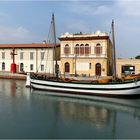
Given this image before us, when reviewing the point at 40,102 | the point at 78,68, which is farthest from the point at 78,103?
the point at 78,68

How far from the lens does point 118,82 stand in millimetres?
39562

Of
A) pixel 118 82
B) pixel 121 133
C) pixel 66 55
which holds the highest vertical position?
pixel 66 55

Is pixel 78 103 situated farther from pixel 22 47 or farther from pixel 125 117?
pixel 22 47

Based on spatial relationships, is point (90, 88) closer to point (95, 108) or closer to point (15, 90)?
point (95, 108)

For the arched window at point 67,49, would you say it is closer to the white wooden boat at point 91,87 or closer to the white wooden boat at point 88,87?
the white wooden boat at point 88,87

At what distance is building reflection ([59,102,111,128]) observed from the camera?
25.9 metres

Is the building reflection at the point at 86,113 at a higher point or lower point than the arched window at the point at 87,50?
lower

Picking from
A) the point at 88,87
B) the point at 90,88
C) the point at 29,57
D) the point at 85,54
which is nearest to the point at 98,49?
the point at 85,54

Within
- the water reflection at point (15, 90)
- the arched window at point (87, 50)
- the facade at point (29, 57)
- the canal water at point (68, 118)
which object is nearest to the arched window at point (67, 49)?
the facade at point (29, 57)

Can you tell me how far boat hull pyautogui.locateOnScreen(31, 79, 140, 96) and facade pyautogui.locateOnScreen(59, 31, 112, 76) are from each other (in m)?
21.6

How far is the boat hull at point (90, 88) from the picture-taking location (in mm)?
38719

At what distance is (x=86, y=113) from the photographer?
95.7ft

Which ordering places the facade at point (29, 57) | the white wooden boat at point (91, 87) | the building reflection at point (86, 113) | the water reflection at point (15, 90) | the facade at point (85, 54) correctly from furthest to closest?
the facade at point (29, 57), the facade at point (85, 54), the water reflection at point (15, 90), the white wooden boat at point (91, 87), the building reflection at point (86, 113)

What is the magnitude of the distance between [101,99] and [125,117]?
34.9 feet
